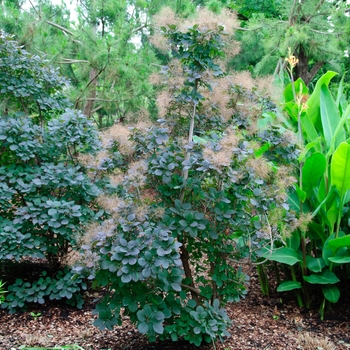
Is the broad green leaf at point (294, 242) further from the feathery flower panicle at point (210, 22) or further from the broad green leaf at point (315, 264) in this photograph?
the feathery flower panicle at point (210, 22)

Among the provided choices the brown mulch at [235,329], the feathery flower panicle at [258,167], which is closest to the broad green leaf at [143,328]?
the brown mulch at [235,329]

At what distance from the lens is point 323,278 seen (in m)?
2.97

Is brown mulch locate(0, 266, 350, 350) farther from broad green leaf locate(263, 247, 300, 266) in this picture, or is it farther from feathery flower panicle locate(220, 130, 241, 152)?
feathery flower panicle locate(220, 130, 241, 152)

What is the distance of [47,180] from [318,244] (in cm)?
220

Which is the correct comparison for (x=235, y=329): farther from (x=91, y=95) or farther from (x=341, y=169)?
(x=91, y=95)

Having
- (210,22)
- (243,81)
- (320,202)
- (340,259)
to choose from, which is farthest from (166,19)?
(340,259)

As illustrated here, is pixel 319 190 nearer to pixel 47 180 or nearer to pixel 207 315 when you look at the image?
pixel 207 315

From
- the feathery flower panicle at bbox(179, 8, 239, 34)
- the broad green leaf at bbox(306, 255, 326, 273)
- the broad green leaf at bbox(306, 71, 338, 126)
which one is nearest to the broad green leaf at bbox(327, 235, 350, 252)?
the broad green leaf at bbox(306, 255, 326, 273)

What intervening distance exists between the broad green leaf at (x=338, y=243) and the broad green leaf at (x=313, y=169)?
0.43 metres

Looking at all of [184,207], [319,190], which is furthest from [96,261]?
[319,190]

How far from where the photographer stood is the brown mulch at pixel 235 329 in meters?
2.53

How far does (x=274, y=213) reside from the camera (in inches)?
95.5

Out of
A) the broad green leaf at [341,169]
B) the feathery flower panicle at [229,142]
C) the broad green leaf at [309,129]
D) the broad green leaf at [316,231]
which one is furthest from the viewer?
the broad green leaf at [309,129]

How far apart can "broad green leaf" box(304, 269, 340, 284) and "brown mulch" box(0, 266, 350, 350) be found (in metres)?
0.31
